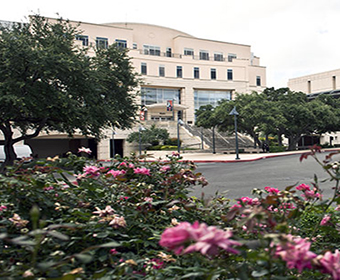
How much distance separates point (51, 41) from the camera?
1859 centimetres

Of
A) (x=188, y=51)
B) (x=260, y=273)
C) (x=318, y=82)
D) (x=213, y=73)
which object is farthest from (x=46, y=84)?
(x=318, y=82)

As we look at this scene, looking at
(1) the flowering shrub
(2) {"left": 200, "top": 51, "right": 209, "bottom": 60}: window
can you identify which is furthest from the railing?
(1) the flowering shrub

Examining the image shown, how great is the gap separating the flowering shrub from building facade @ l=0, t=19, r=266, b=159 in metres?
47.1

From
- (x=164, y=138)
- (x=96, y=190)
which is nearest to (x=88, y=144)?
(x=164, y=138)

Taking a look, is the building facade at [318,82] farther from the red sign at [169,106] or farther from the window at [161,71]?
the red sign at [169,106]

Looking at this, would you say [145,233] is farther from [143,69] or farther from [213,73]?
[213,73]

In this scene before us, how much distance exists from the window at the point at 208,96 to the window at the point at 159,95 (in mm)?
3173

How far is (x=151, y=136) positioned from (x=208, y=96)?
18191 millimetres

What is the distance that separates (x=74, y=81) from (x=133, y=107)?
671 centimetres

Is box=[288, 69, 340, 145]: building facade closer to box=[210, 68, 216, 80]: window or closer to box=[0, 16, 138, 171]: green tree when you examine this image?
A: box=[210, 68, 216, 80]: window

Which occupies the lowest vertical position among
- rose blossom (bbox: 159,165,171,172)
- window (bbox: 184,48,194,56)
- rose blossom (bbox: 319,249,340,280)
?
rose blossom (bbox: 319,249,340,280)

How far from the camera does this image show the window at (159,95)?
55188mm

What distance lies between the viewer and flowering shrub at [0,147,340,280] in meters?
1.38

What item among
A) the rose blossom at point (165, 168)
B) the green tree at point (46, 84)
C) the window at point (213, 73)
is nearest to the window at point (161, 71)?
the window at point (213, 73)
